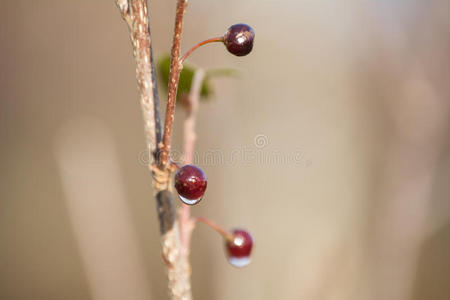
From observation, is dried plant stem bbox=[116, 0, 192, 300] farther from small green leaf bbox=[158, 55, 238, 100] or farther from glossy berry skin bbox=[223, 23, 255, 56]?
small green leaf bbox=[158, 55, 238, 100]

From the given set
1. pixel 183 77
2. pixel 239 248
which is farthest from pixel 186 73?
pixel 239 248

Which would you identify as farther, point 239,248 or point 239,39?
point 239,248

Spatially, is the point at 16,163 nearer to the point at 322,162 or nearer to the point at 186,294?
the point at 322,162

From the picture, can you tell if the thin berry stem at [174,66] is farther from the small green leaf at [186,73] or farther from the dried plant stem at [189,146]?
the small green leaf at [186,73]

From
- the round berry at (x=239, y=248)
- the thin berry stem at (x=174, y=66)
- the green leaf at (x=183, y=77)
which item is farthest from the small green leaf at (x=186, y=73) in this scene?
the thin berry stem at (x=174, y=66)

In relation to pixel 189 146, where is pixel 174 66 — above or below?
above

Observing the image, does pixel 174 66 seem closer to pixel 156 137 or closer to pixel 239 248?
pixel 156 137

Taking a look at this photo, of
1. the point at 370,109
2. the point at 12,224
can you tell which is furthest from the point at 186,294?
the point at 12,224
